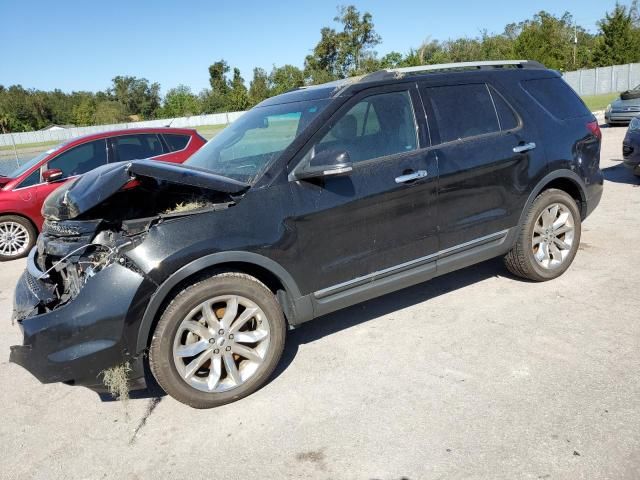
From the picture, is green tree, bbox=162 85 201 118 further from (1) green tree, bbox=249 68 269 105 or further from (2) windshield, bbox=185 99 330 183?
(2) windshield, bbox=185 99 330 183

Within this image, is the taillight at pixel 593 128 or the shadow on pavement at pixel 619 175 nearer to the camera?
the taillight at pixel 593 128

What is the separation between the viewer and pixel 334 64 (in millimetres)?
58875

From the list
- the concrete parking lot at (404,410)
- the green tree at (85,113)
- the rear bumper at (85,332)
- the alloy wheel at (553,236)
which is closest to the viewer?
the concrete parking lot at (404,410)

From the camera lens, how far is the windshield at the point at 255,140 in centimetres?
350

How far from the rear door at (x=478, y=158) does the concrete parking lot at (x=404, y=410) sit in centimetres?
76

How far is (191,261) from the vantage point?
2.96 meters

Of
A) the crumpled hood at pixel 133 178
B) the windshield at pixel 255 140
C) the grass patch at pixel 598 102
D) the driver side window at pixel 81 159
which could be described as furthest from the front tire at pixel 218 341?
the grass patch at pixel 598 102

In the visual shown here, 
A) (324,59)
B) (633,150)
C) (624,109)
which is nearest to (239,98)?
(324,59)

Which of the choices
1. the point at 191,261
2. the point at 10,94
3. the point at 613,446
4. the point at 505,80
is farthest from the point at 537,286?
the point at 10,94

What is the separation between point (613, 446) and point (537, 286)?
2.24m

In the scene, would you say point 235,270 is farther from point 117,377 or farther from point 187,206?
point 117,377

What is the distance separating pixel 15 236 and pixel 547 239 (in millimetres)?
7438

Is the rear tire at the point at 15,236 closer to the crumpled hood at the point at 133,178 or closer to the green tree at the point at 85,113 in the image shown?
the crumpled hood at the point at 133,178

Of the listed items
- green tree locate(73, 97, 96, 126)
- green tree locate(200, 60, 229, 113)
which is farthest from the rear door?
green tree locate(73, 97, 96, 126)
